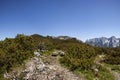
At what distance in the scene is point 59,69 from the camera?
18.9 m

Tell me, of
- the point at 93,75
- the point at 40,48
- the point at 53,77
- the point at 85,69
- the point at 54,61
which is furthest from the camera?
the point at 40,48

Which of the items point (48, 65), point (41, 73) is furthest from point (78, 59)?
point (41, 73)

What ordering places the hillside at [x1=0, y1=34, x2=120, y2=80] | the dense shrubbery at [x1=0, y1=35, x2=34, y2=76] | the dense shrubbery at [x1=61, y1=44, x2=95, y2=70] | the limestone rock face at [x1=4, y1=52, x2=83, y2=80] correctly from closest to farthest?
1. the limestone rock face at [x1=4, y1=52, x2=83, y2=80]
2. the hillside at [x1=0, y1=34, x2=120, y2=80]
3. the dense shrubbery at [x1=0, y1=35, x2=34, y2=76]
4. the dense shrubbery at [x1=61, y1=44, x2=95, y2=70]

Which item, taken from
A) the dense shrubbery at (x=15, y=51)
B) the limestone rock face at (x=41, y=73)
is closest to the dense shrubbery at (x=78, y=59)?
the limestone rock face at (x=41, y=73)

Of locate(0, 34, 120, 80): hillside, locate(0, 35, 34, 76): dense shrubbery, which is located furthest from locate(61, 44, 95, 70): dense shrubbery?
locate(0, 35, 34, 76): dense shrubbery

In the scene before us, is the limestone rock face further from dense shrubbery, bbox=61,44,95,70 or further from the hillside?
dense shrubbery, bbox=61,44,95,70

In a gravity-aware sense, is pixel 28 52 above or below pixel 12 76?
above

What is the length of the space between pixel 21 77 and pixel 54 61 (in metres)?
5.89

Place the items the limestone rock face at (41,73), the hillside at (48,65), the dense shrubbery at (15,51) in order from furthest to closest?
the dense shrubbery at (15,51)
the hillside at (48,65)
the limestone rock face at (41,73)

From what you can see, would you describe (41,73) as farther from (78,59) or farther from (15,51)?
(15,51)

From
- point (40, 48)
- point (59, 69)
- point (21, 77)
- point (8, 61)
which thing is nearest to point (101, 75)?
point (59, 69)

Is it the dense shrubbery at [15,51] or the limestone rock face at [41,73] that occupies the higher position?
the dense shrubbery at [15,51]

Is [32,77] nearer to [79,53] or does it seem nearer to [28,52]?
[28,52]

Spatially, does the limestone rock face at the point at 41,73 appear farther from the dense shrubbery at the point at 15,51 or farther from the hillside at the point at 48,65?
the dense shrubbery at the point at 15,51
